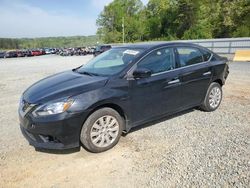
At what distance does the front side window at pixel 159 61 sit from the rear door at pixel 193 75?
0.77 ft

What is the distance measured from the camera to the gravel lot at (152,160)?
3156 millimetres

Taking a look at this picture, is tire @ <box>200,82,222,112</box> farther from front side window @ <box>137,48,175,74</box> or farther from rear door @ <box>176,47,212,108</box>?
front side window @ <box>137,48,175,74</box>

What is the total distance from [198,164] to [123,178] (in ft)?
3.50

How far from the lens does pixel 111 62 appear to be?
4.78m

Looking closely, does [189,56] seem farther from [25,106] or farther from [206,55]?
[25,106]

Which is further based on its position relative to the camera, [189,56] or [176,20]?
[176,20]

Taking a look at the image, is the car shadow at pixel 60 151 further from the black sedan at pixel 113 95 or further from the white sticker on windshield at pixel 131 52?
the white sticker on windshield at pixel 131 52

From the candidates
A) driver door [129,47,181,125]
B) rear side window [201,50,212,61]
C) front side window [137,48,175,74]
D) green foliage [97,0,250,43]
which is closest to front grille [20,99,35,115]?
driver door [129,47,181,125]

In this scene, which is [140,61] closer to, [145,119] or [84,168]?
[145,119]

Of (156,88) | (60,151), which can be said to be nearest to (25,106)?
(60,151)

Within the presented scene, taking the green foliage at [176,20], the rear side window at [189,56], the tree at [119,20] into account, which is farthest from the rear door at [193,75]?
the tree at [119,20]

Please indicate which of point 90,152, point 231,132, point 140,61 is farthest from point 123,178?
point 231,132

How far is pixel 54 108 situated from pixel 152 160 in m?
1.58

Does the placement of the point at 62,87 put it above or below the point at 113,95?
above
